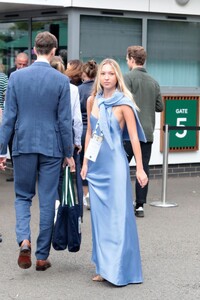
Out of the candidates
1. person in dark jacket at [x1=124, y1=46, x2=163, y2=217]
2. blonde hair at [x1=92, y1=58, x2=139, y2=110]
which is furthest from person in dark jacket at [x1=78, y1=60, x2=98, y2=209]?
blonde hair at [x1=92, y1=58, x2=139, y2=110]

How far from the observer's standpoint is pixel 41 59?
6.19 meters

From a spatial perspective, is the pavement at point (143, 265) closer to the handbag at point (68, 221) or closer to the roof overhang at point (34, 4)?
the handbag at point (68, 221)

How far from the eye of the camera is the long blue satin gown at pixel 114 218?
5906mm

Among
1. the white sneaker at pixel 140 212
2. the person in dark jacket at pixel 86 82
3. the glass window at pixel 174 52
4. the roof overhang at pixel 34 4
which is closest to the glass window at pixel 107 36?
the glass window at pixel 174 52

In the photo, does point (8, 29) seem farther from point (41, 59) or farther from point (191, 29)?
point (41, 59)

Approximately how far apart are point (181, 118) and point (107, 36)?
1739 mm

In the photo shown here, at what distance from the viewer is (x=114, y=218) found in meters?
5.95

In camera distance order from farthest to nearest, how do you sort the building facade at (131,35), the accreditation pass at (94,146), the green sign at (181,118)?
the green sign at (181,118) < the building facade at (131,35) < the accreditation pass at (94,146)

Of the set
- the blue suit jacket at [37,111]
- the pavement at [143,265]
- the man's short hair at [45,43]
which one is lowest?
the pavement at [143,265]

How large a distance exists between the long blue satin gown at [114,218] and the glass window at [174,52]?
580 centimetres

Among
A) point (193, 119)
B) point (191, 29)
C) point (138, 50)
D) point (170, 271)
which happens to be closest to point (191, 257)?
point (170, 271)

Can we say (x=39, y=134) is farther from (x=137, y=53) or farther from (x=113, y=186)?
(x=137, y=53)

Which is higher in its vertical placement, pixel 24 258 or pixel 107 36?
pixel 107 36

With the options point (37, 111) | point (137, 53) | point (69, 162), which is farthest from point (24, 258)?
point (137, 53)
